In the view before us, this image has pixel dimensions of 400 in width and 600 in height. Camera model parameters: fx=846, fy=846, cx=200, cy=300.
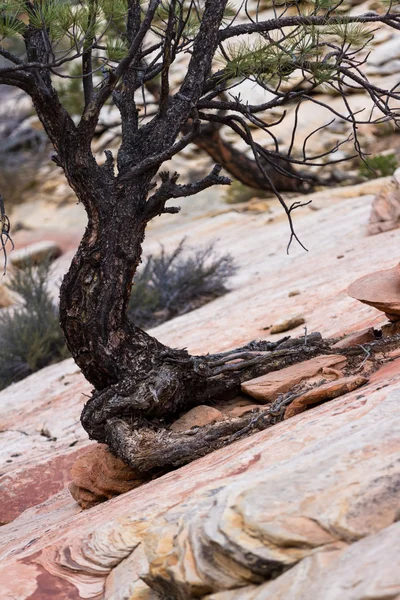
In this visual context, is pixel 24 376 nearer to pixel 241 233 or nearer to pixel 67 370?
pixel 67 370

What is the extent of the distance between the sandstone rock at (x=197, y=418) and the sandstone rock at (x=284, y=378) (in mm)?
214

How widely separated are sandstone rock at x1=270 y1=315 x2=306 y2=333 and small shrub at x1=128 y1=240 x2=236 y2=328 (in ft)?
8.89

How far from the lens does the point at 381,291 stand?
4.49m

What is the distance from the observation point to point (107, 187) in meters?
4.06

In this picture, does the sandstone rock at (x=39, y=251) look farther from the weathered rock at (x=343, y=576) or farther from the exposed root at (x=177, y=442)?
the weathered rock at (x=343, y=576)

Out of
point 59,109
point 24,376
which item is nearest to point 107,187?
point 59,109

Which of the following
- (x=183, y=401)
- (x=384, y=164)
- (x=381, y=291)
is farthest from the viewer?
(x=384, y=164)

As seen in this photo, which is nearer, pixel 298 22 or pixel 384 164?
pixel 298 22

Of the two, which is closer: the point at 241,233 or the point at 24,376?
the point at 24,376

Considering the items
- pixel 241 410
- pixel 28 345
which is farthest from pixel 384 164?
pixel 241 410

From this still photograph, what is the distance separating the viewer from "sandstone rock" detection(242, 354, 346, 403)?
158 inches

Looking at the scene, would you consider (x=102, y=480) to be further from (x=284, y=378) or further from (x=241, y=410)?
(x=284, y=378)

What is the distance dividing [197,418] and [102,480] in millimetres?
535

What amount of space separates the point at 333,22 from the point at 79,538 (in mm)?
2745
